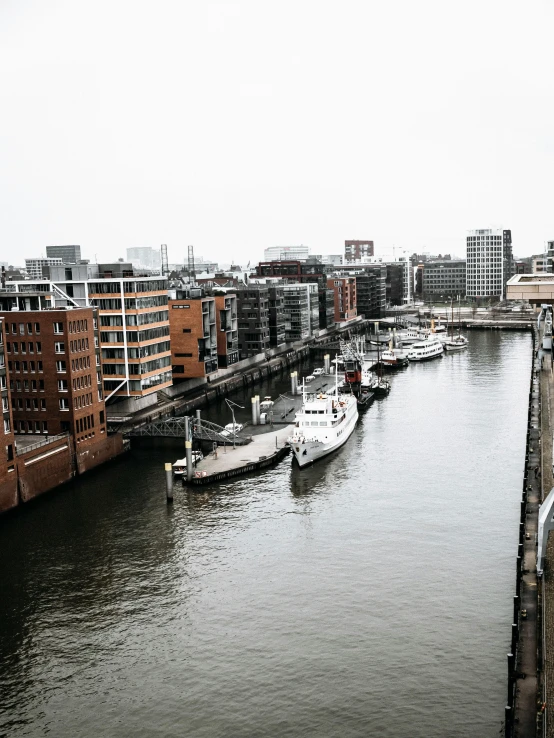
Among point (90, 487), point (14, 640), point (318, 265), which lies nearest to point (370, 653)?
point (14, 640)

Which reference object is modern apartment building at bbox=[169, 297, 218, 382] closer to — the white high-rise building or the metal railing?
the metal railing

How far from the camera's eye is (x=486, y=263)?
19375 centimetres

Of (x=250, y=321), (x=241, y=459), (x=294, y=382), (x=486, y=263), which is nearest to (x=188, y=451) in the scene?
(x=241, y=459)

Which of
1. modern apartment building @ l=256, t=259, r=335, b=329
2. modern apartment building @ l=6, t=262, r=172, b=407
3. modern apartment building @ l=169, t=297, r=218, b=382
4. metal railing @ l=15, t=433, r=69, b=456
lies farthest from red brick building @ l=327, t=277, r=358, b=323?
metal railing @ l=15, t=433, r=69, b=456

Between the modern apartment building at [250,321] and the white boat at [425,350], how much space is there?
2027 centimetres

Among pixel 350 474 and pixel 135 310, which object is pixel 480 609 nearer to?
pixel 350 474

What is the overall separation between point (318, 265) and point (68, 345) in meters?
89.1

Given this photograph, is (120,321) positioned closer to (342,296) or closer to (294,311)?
(294,311)

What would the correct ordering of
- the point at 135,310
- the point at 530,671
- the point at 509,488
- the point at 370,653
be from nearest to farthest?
1. the point at 530,671
2. the point at 370,653
3. the point at 509,488
4. the point at 135,310

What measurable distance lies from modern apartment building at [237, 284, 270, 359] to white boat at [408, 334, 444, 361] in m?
20.3

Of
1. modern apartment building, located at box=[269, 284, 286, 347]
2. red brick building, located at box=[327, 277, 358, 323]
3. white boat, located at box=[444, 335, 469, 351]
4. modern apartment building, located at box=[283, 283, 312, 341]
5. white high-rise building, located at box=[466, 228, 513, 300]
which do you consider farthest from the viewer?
white high-rise building, located at box=[466, 228, 513, 300]

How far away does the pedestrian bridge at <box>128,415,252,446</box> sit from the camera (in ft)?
163

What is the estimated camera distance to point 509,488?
132 feet

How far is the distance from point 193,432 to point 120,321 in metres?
11.2
